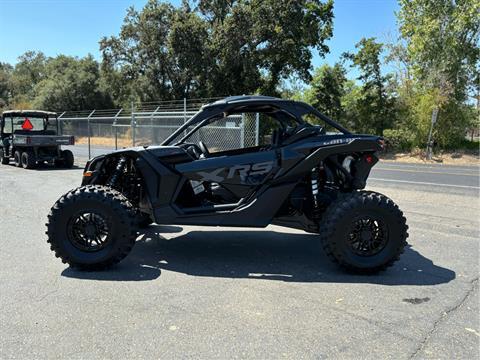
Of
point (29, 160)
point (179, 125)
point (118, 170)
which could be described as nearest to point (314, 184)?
point (118, 170)

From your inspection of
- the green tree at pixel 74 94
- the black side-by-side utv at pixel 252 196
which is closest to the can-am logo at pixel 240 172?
the black side-by-side utv at pixel 252 196

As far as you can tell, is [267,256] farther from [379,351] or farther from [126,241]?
[379,351]

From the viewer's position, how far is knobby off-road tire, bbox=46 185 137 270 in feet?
14.7

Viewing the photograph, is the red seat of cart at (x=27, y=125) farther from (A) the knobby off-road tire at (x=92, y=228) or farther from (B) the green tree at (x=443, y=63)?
(B) the green tree at (x=443, y=63)

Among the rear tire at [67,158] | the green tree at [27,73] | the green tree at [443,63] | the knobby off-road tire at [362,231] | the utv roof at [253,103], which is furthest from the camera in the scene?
the green tree at [27,73]

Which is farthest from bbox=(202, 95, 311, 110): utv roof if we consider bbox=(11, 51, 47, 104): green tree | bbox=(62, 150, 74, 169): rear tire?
bbox=(11, 51, 47, 104): green tree

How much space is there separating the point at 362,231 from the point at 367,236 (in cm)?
7

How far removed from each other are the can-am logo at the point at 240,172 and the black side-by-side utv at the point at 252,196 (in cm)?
1

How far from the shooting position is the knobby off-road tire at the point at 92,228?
447 centimetres

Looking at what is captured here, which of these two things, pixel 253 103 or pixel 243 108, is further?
pixel 243 108

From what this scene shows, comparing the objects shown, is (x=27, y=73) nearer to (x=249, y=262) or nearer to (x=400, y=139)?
(x=400, y=139)

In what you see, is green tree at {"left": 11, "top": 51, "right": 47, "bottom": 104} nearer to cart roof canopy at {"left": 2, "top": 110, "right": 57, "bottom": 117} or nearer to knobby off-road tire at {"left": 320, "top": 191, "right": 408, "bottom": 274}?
cart roof canopy at {"left": 2, "top": 110, "right": 57, "bottom": 117}

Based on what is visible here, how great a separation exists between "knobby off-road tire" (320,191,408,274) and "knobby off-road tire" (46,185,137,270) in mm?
2036

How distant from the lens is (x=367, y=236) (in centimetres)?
444
